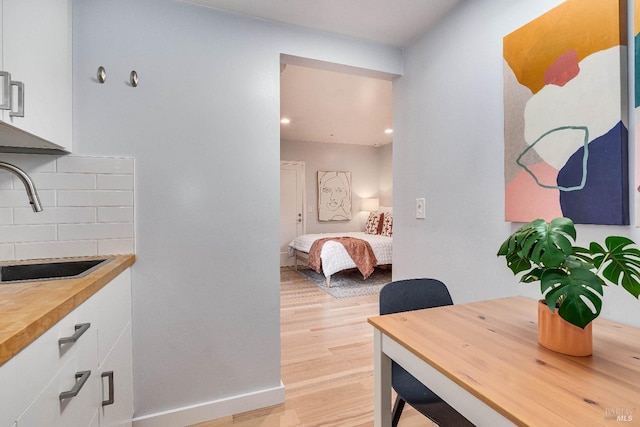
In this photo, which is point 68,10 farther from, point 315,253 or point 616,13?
point 315,253

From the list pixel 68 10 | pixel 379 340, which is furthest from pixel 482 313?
pixel 68 10

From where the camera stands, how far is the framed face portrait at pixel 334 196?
6145mm

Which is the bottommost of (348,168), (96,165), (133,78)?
(96,165)

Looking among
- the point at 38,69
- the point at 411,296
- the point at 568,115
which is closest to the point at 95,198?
the point at 38,69

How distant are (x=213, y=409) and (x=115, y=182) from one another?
4.41ft

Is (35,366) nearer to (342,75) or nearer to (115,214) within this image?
(115,214)

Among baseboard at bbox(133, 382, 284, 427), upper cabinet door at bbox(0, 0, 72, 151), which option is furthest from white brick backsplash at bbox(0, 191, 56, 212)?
baseboard at bbox(133, 382, 284, 427)

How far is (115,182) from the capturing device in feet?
4.89

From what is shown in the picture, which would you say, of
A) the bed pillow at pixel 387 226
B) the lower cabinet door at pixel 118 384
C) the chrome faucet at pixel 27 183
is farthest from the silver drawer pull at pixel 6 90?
the bed pillow at pixel 387 226

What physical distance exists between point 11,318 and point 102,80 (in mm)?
1253

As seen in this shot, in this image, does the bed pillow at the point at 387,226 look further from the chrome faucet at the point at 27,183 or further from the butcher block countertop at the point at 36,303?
the chrome faucet at the point at 27,183

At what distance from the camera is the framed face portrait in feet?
20.2

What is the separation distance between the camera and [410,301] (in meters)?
1.33

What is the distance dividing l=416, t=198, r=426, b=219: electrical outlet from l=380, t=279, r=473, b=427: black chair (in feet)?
2.02
